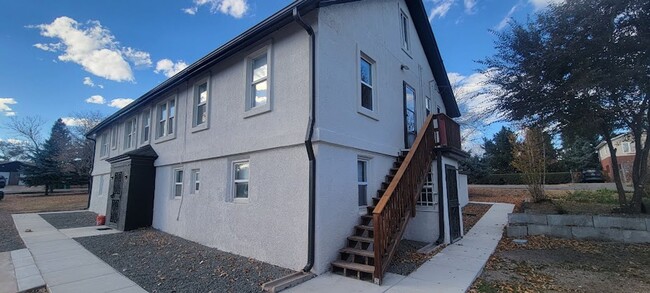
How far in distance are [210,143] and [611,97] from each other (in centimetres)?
1183

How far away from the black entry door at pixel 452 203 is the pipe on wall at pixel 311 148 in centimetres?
469

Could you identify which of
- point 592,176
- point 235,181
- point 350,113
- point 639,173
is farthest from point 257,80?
point 592,176

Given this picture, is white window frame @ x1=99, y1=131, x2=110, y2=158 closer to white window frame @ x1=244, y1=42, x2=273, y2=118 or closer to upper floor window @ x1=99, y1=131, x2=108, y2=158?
upper floor window @ x1=99, y1=131, x2=108, y2=158

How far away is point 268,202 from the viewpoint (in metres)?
6.65

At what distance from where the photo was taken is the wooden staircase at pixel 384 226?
518cm

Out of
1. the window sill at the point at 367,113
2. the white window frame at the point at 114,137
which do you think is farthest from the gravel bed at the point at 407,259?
the white window frame at the point at 114,137

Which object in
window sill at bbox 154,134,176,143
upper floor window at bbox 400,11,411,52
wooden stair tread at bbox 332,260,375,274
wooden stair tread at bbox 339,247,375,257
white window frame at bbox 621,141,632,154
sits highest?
upper floor window at bbox 400,11,411,52

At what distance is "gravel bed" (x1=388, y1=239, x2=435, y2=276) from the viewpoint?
5.92 m

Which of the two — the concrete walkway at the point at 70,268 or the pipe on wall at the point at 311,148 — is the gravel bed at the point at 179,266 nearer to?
the concrete walkway at the point at 70,268

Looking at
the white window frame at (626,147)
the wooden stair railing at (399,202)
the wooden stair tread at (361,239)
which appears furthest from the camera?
the white window frame at (626,147)

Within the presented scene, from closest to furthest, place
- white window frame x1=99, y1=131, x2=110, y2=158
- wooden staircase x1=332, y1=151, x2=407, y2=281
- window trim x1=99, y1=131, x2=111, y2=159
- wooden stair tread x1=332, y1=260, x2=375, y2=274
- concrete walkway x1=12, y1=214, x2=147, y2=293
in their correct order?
concrete walkway x1=12, y1=214, x2=147, y2=293
wooden stair tread x1=332, y1=260, x2=375, y2=274
wooden staircase x1=332, y1=151, x2=407, y2=281
window trim x1=99, y1=131, x2=111, y2=159
white window frame x1=99, y1=131, x2=110, y2=158

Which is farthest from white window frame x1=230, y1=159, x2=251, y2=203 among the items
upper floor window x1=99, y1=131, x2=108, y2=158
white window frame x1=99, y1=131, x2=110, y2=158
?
upper floor window x1=99, y1=131, x2=108, y2=158

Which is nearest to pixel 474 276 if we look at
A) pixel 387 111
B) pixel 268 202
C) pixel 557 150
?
pixel 268 202

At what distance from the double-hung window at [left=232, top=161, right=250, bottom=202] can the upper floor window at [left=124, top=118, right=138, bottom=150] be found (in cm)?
918
